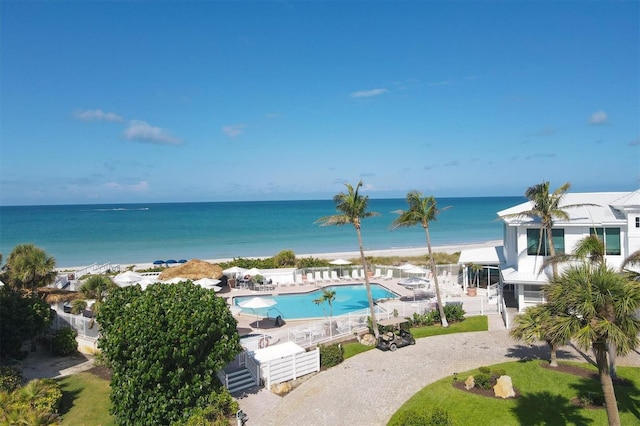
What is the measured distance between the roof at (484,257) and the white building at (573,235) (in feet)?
10.6

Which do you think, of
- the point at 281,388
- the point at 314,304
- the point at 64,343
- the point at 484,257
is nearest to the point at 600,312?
the point at 281,388

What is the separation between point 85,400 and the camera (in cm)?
1461

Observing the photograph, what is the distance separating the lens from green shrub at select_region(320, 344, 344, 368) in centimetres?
1730

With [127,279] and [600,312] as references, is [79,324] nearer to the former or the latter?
[127,279]

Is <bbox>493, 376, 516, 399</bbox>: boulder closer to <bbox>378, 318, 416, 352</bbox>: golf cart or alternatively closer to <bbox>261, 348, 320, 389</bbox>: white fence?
<bbox>378, 318, 416, 352</bbox>: golf cart

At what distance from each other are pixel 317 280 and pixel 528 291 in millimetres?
15959

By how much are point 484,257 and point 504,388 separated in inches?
671

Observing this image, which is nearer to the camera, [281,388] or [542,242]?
[281,388]

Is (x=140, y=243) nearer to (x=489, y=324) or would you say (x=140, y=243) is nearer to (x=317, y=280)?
(x=317, y=280)

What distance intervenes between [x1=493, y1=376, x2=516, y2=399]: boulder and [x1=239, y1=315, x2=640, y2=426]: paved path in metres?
2.31

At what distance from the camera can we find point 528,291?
23484 mm

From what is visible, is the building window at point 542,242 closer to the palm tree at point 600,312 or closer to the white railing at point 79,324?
the palm tree at point 600,312

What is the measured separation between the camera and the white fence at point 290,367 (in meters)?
15.5

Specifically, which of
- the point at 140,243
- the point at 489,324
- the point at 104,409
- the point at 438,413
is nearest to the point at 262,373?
the point at 104,409
